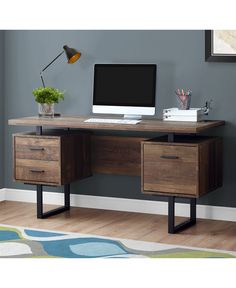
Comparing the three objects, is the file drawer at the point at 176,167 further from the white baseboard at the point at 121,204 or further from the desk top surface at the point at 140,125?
the white baseboard at the point at 121,204

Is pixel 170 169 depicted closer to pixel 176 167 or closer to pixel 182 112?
pixel 176 167

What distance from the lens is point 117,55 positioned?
3676mm

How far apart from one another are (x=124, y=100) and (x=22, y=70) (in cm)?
97

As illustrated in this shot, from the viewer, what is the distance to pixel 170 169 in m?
3.03

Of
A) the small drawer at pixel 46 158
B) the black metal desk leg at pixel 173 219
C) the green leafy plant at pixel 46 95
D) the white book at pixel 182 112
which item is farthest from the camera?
the green leafy plant at pixel 46 95

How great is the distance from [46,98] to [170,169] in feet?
3.38

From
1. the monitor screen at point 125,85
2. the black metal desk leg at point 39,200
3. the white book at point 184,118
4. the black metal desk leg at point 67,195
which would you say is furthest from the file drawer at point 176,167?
the black metal desk leg at point 67,195

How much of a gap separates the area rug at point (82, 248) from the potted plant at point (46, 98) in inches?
34.0

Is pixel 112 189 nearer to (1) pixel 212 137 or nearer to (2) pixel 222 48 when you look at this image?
(1) pixel 212 137

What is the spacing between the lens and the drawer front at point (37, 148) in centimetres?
331

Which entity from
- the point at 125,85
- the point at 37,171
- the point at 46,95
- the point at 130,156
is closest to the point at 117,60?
the point at 125,85

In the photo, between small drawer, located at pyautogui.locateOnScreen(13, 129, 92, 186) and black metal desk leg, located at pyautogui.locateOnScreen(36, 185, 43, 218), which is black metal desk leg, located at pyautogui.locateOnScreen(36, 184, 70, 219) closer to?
black metal desk leg, located at pyautogui.locateOnScreen(36, 185, 43, 218)

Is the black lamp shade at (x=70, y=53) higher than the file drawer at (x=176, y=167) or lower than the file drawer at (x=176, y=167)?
higher

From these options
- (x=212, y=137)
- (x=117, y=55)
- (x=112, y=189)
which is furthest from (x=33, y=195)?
(x=212, y=137)
